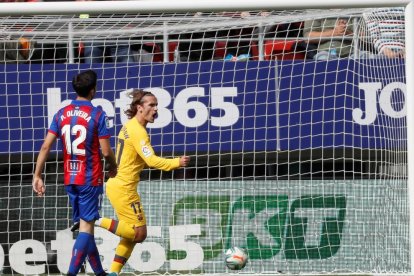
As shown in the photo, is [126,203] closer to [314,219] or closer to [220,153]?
[220,153]

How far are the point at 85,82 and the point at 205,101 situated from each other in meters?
2.65

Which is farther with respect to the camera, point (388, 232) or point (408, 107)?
point (388, 232)

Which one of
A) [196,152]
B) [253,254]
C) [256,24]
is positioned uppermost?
[256,24]

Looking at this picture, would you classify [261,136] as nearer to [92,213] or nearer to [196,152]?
[196,152]

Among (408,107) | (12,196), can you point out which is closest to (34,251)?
(12,196)

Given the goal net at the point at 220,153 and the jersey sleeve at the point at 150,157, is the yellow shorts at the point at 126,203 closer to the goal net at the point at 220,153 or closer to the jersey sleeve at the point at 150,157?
the jersey sleeve at the point at 150,157

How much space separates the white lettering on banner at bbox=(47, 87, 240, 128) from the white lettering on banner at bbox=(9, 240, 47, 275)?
119cm

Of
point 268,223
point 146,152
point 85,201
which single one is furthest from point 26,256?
point 146,152

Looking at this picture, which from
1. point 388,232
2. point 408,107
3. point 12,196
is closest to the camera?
point 408,107

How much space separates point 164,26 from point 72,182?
255cm

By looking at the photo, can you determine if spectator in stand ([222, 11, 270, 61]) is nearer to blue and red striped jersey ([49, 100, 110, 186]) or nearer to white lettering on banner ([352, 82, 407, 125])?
white lettering on banner ([352, 82, 407, 125])

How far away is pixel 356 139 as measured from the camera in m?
10.8

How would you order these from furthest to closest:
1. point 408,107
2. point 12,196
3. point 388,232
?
A: point 12,196 → point 388,232 → point 408,107

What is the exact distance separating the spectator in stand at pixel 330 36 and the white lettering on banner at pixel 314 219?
1445 mm
